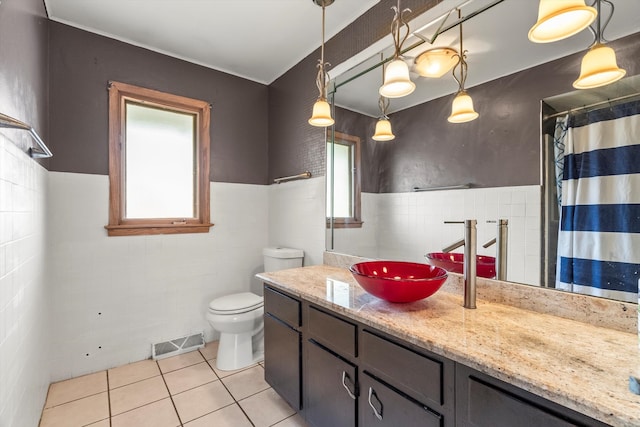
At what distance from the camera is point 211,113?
266cm

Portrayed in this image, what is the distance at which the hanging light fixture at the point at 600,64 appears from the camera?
1.07 meters

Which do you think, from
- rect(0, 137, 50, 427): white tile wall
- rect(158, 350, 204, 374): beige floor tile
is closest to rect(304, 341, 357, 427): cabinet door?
rect(0, 137, 50, 427): white tile wall

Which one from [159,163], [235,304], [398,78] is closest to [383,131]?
[398,78]

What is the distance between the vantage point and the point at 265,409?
1.79 metres

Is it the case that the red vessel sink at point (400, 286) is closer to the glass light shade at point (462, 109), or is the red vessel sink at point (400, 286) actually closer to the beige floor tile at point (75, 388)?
the glass light shade at point (462, 109)

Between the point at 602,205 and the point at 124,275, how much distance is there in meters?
2.86

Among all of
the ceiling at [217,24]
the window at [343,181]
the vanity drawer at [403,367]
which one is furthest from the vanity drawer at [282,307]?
the ceiling at [217,24]

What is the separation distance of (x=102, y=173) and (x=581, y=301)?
9.40 feet

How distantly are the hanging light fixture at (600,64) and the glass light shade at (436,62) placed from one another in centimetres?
56

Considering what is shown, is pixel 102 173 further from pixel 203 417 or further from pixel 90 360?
pixel 203 417

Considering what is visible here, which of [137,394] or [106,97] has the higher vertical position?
[106,97]

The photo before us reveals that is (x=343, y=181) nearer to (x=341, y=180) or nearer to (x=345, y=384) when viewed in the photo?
(x=341, y=180)

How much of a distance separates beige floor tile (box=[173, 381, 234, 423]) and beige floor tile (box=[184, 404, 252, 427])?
42mm

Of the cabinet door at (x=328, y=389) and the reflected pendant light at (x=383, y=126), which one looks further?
the reflected pendant light at (x=383, y=126)
